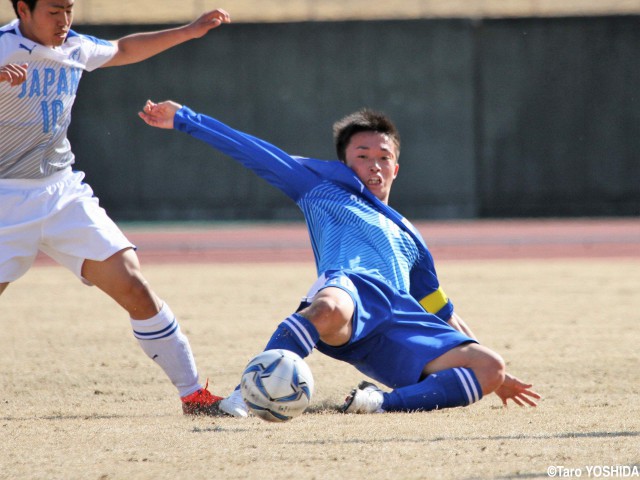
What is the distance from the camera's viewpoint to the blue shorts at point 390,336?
A: 5.10 meters

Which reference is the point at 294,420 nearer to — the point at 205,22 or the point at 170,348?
the point at 170,348

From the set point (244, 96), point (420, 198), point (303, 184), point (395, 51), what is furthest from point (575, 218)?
point (303, 184)

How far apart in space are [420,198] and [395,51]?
2.91 metres

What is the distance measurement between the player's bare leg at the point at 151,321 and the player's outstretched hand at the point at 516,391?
1.36 m

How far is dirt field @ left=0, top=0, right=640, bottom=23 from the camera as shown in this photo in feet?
72.9

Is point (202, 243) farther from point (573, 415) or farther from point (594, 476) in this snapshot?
point (594, 476)

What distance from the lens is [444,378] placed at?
16.6ft

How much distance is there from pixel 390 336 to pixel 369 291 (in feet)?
0.78

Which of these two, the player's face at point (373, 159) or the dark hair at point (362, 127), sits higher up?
the dark hair at point (362, 127)

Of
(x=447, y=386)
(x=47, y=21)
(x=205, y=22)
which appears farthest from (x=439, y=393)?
(x=47, y=21)

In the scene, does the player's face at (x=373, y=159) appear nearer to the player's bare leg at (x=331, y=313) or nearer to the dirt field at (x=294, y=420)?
the player's bare leg at (x=331, y=313)

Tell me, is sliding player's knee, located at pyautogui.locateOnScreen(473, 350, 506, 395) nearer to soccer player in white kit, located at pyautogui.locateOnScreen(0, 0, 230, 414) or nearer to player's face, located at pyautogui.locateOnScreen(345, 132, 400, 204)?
player's face, located at pyautogui.locateOnScreen(345, 132, 400, 204)

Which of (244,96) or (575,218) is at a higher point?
(244,96)

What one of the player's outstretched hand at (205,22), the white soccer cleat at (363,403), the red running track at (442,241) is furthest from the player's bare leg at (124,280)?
the red running track at (442,241)
